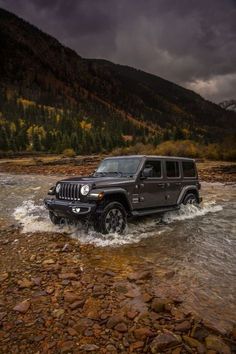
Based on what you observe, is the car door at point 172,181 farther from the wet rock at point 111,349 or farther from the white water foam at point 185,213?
the wet rock at point 111,349

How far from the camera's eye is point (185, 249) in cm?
798

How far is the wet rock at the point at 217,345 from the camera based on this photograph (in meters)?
3.93

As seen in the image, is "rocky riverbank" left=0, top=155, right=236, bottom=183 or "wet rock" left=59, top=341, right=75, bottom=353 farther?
"rocky riverbank" left=0, top=155, right=236, bottom=183

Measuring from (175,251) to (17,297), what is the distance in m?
3.87

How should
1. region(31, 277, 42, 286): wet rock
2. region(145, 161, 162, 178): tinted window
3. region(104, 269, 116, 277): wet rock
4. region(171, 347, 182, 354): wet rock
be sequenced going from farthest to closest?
region(145, 161, 162, 178): tinted window → region(104, 269, 116, 277): wet rock → region(31, 277, 42, 286): wet rock → region(171, 347, 182, 354): wet rock

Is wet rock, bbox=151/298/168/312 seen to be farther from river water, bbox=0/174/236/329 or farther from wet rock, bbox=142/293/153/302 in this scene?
river water, bbox=0/174/236/329

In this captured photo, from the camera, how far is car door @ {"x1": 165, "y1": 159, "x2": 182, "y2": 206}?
10398 mm

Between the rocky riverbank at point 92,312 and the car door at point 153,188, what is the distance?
271cm

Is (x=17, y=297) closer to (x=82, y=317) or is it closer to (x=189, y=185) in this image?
(x=82, y=317)

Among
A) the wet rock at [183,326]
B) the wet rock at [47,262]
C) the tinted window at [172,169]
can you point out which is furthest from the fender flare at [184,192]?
the wet rock at [183,326]

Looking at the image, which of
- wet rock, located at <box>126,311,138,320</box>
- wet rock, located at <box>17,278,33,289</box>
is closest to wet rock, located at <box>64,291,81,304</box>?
wet rock, located at <box>17,278,33,289</box>

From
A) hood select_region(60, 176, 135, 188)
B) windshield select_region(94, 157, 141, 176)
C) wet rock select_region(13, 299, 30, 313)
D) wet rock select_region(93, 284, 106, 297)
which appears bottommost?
wet rock select_region(93, 284, 106, 297)

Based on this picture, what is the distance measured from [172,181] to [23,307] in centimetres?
673

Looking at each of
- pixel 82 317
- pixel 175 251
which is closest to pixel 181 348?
pixel 82 317
